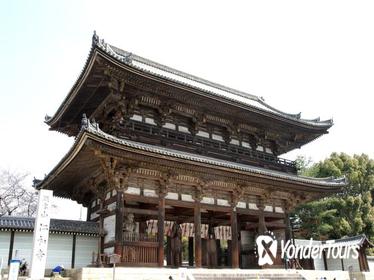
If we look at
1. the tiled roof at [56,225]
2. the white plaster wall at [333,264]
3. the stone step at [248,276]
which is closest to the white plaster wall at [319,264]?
the white plaster wall at [333,264]

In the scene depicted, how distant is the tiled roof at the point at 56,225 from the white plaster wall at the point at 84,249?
1.65ft

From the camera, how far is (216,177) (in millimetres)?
17000

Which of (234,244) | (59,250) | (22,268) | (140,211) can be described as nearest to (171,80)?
(140,211)

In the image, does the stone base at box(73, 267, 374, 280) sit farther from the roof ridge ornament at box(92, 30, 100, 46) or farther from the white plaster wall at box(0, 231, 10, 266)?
the roof ridge ornament at box(92, 30, 100, 46)

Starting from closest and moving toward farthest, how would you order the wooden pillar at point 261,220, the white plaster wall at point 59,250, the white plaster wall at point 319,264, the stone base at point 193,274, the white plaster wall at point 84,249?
the stone base at point 193,274, the white plaster wall at point 59,250, the white plaster wall at point 84,249, the wooden pillar at point 261,220, the white plaster wall at point 319,264

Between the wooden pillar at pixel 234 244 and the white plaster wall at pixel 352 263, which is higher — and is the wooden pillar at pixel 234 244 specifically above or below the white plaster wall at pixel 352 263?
above

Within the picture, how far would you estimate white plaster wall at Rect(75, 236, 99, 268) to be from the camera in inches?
614

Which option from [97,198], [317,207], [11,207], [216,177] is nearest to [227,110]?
[216,177]

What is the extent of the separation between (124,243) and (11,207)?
1396 inches

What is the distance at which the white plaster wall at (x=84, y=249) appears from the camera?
1559 centimetres

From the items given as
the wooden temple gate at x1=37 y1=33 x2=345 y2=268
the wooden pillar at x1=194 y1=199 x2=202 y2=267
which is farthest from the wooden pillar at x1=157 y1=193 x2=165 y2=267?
the wooden pillar at x1=194 y1=199 x2=202 y2=267

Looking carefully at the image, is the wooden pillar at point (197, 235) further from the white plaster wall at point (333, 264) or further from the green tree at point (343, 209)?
the green tree at point (343, 209)

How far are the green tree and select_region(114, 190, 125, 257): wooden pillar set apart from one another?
22566 mm

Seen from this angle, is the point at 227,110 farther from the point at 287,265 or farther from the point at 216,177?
the point at 287,265
